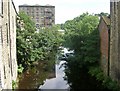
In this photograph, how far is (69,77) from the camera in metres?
27.8

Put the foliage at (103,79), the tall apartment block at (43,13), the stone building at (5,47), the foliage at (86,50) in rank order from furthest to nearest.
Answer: the tall apartment block at (43,13), the foliage at (86,50), the foliage at (103,79), the stone building at (5,47)

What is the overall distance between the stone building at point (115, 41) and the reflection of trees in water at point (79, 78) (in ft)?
6.30

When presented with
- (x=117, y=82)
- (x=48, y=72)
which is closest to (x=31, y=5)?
(x=48, y=72)

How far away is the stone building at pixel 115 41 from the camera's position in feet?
61.8

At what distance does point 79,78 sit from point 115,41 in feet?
25.2

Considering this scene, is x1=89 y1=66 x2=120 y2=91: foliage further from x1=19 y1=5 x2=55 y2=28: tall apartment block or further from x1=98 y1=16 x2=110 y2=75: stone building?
x1=19 y1=5 x2=55 y2=28: tall apartment block

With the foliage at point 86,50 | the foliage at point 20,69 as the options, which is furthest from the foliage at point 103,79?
the foliage at point 20,69

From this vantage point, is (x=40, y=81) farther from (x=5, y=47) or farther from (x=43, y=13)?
(x=43, y=13)

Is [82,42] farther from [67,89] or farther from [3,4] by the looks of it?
[3,4]

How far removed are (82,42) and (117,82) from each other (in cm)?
916

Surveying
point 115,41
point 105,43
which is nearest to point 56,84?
point 105,43

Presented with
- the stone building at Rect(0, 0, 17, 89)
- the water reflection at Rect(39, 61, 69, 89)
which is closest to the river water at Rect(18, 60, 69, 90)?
the water reflection at Rect(39, 61, 69, 89)

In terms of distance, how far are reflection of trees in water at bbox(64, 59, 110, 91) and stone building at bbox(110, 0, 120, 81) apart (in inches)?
75.6

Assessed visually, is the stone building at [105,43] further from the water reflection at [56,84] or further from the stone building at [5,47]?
the stone building at [5,47]
